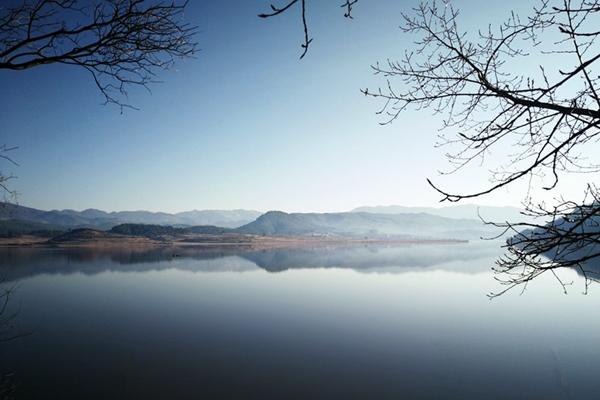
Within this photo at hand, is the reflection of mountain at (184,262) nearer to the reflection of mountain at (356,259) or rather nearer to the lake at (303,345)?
the reflection of mountain at (356,259)

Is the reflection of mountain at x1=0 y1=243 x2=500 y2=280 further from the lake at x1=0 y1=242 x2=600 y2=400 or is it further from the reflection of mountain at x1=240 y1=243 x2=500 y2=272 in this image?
the lake at x1=0 y1=242 x2=600 y2=400

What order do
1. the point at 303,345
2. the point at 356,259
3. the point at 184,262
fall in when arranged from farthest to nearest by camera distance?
the point at 356,259
the point at 184,262
the point at 303,345

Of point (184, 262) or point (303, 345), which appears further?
point (184, 262)

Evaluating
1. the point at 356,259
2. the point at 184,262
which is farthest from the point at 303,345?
the point at 356,259

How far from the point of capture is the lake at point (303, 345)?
8258mm

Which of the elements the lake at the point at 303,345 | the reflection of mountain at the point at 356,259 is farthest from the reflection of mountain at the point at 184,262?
the lake at the point at 303,345

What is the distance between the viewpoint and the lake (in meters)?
8.26

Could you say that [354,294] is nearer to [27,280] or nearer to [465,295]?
[465,295]

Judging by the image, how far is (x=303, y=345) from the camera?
11.2 m

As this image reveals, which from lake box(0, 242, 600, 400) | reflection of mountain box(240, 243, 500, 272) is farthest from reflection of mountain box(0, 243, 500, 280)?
lake box(0, 242, 600, 400)

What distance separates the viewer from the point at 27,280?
2472 cm

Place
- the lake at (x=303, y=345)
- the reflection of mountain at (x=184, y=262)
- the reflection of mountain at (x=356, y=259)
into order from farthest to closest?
the reflection of mountain at (x=356, y=259)
the reflection of mountain at (x=184, y=262)
the lake at (x=303, y=345)

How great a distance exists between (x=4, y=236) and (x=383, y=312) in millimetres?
99823

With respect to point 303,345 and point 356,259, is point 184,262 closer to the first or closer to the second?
point 356,259
